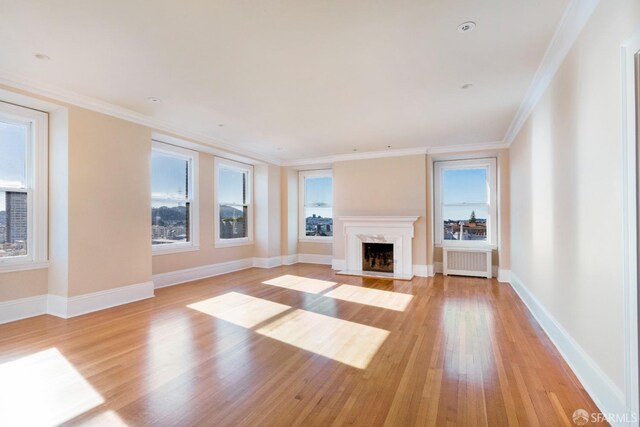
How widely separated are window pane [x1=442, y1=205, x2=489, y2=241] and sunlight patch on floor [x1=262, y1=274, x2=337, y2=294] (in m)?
2.99

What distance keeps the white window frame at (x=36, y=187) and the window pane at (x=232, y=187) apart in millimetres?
3081

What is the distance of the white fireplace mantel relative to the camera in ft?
20.8

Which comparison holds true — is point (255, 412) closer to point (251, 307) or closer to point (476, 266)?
point (251, 307)

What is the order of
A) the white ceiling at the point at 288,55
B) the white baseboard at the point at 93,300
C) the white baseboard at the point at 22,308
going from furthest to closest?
the white baseboard at the point at 93,300, the white baseboard at the point at 22,308, the white ceiling at the point at 288,55

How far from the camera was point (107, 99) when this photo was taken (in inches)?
153

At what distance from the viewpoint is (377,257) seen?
6812 millimetres

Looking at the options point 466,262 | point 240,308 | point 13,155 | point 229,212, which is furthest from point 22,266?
point 466,262

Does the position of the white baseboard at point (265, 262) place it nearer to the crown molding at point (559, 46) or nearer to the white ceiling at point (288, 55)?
the white ceiling at point (288, 55)

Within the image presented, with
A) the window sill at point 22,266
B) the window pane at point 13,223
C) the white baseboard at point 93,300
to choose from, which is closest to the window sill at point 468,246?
the white baseboard at point 93,300

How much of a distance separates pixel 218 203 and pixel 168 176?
3.92ft

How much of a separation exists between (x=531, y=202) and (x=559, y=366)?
206cm

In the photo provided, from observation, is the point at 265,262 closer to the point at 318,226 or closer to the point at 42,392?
the point at 318,226

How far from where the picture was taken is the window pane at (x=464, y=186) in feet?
21.6

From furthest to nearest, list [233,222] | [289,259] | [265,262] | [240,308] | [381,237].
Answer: [289,259], [265,262], [233,222], [381,237], [240,308]
